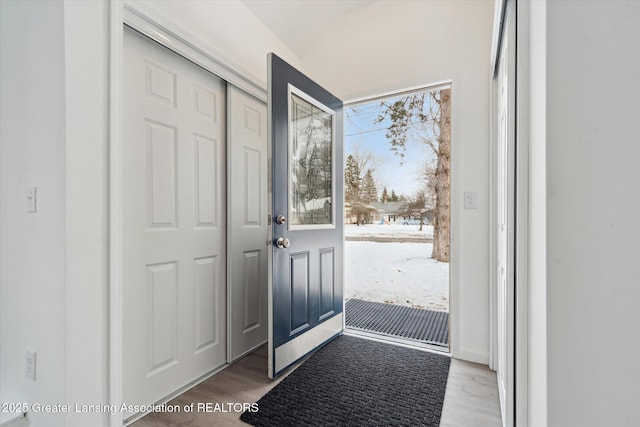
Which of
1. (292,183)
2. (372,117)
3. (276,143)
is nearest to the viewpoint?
(276,143)

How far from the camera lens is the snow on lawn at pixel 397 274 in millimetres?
3551

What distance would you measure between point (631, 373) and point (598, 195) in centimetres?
31

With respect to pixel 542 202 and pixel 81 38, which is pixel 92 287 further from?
pixel 542 202

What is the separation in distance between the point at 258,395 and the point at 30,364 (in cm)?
105

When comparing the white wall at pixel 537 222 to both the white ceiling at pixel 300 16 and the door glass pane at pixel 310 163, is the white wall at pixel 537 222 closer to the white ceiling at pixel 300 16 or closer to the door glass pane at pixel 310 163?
the door glass pane at pixel 310 163

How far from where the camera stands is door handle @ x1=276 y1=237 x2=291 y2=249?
71.4 inches

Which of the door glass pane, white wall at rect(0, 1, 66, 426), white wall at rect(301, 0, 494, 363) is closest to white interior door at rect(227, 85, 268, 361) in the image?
the door glass pane

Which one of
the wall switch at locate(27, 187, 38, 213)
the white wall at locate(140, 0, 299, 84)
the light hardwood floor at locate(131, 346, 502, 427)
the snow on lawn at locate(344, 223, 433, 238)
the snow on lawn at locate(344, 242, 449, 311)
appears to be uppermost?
the white wall at locate(140, 0, 299, 84)

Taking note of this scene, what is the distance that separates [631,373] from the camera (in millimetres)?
496

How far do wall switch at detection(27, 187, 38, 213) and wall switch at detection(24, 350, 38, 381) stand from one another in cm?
62

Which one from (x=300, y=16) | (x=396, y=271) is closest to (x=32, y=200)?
(x=300, y=16)

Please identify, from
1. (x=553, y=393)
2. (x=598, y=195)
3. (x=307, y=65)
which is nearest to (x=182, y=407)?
(x=553, y=393)

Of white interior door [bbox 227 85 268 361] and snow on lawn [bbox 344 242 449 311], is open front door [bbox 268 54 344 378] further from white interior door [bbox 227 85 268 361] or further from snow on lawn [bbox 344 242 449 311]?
snow on lawn [bbox 344 242 449 311]

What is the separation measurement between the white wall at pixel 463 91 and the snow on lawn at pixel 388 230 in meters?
1.63
